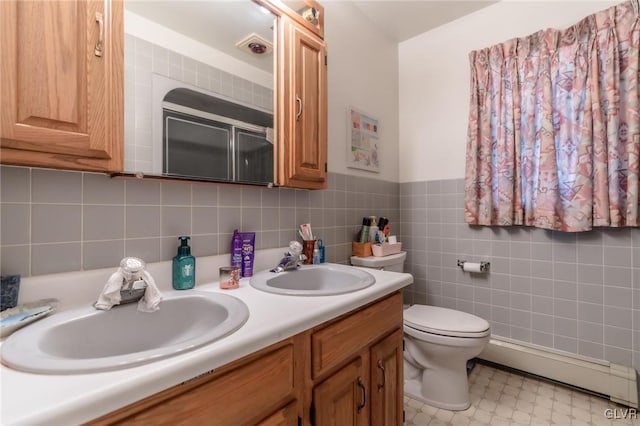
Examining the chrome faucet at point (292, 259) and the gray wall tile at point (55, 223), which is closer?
the gray wall tile at point (55, 223)

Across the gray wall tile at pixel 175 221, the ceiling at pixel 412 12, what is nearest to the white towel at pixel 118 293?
the gray wall tile at pixel 175 221

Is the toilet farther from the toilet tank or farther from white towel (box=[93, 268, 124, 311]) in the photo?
white towel (box=[93, 268, 124, 311])

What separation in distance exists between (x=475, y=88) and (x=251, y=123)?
5.29ft

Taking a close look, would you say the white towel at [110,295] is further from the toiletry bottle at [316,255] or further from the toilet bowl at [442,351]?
the toilet bowl at [442,351]

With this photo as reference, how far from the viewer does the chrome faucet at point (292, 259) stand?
1254 millimetres

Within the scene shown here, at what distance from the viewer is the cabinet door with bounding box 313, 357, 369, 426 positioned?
0.81 m

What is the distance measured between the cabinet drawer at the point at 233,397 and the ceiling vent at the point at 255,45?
1170mm

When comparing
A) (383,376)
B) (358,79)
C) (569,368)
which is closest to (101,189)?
(383,376)

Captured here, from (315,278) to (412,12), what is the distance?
1960 mm

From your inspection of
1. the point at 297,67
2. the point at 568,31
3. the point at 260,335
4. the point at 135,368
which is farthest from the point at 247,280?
the point at 568,31

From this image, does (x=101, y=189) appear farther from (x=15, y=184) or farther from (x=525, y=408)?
(x=525, y=408)

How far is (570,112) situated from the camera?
1.65 meters

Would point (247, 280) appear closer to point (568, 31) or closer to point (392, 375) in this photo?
point (392, 375)

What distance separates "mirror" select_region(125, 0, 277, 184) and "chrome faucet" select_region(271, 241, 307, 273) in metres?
0.33
